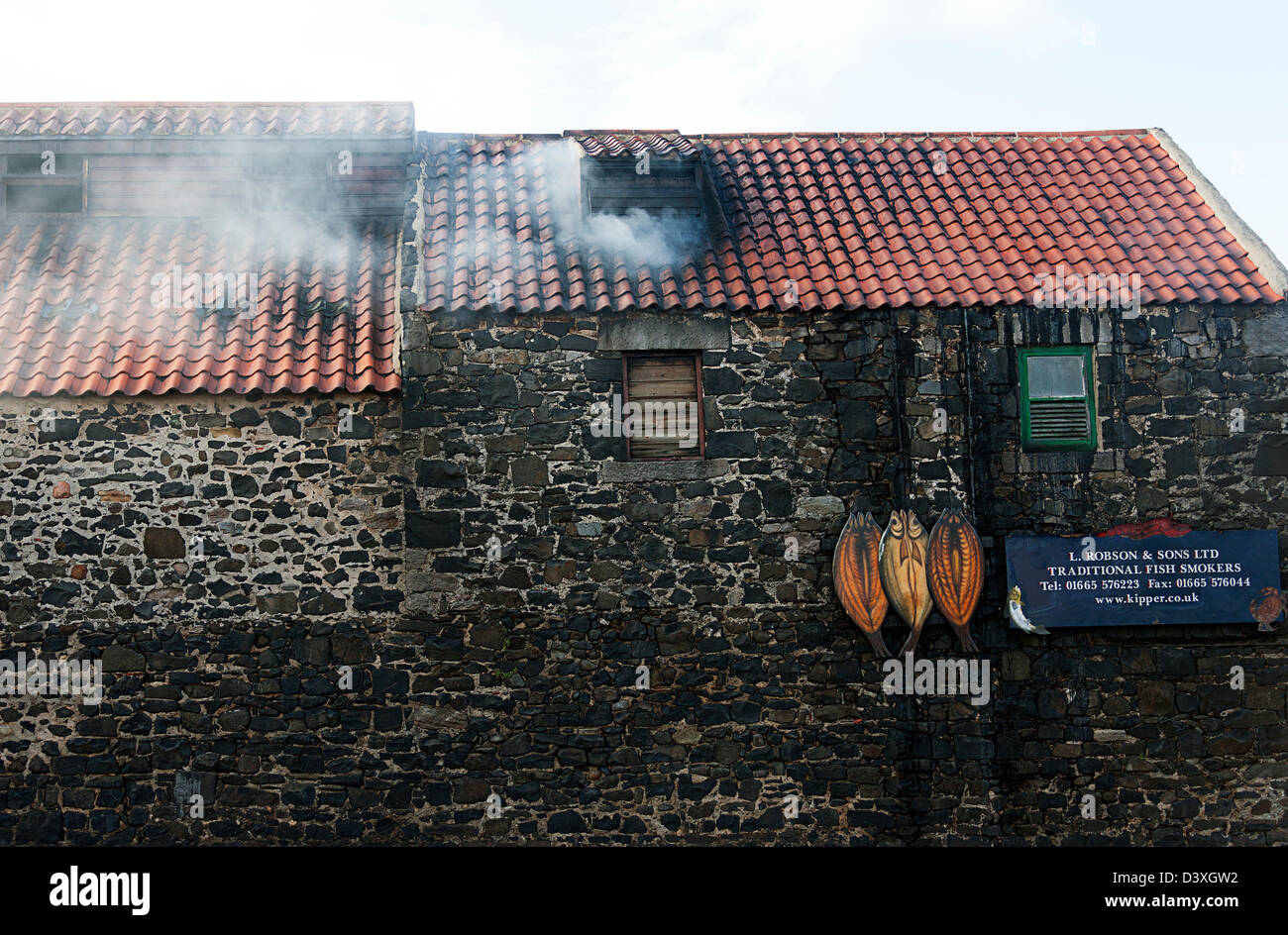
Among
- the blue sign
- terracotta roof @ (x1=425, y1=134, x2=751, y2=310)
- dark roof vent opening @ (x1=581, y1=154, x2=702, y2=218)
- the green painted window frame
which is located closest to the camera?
the blue sign

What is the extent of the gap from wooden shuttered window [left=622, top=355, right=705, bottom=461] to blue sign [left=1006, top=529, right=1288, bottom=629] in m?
2.96

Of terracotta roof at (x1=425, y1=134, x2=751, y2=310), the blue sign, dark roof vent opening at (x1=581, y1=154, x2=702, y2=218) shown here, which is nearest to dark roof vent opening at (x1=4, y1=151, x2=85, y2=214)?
terracotta roof at (x1=425, y1=134, x2=751, y2=310)

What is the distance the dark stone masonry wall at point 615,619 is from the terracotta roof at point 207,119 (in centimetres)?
298

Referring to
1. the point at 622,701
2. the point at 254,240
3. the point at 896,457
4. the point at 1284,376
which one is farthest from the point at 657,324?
the point at 1284,376

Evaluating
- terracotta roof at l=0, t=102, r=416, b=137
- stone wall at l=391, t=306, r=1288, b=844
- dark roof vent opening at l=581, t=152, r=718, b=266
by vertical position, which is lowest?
stone wall at l=391, t=306, r=1288, b=844

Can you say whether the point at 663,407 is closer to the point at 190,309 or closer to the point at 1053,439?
the point at 1053,439

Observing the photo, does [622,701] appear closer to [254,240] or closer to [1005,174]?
[254,240]

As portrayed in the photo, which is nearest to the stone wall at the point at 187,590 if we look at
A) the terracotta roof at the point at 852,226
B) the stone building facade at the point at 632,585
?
the stone building facade at the point at 632,585

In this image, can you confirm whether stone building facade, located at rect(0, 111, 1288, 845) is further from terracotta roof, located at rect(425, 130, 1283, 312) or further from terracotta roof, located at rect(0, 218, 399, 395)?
terracotta roof, located at rect(0, 218, 399, 395)

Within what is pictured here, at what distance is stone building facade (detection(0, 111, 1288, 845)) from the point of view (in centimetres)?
926

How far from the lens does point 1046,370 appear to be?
9883 millimetres

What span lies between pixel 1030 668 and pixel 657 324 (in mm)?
4414

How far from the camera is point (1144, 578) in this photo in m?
9.69

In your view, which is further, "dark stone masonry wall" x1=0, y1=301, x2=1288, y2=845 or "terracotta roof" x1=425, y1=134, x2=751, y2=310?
"terracotta roof" x1=425, y1=134, x2=751, y2=310
